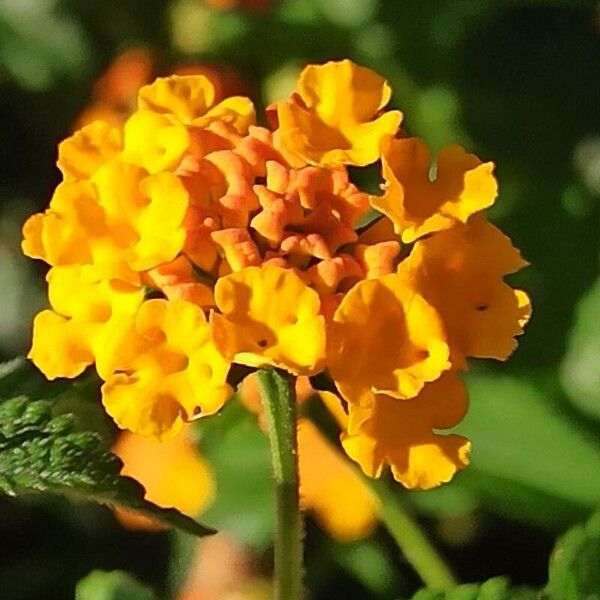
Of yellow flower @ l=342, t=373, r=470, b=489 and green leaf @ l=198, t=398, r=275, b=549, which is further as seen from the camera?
green leaf @ l=198, t=398, r=275, b=549

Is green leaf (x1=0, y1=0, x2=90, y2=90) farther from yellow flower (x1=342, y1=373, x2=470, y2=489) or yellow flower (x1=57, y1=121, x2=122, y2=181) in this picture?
yellow flower (x1=342, y1=373, x2=470, y2=489)

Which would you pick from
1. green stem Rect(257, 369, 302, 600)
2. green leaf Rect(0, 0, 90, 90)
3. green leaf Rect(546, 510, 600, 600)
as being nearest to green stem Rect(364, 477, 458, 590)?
green leaf Rect(546, 510, 600, 600)

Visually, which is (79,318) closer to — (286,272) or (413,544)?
(286,272)

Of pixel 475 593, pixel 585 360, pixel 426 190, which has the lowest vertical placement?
pixel 585 360

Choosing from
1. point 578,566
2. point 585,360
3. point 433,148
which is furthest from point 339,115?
point 433,148

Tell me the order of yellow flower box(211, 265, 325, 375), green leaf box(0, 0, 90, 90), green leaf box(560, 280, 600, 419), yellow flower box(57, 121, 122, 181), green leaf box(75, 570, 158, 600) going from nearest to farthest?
yellow flower box(211, 265, 325, 375)
yellow flower box(57, 121, 122, 181)
green leaf box(75, 570, 158, 600)
green leaf box(560, 280, 600, 419)
green leaf box(0, 0, 90, 90)

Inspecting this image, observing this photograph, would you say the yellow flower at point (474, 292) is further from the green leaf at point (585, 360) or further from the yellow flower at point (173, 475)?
the yellow flower at point (173, 475)
